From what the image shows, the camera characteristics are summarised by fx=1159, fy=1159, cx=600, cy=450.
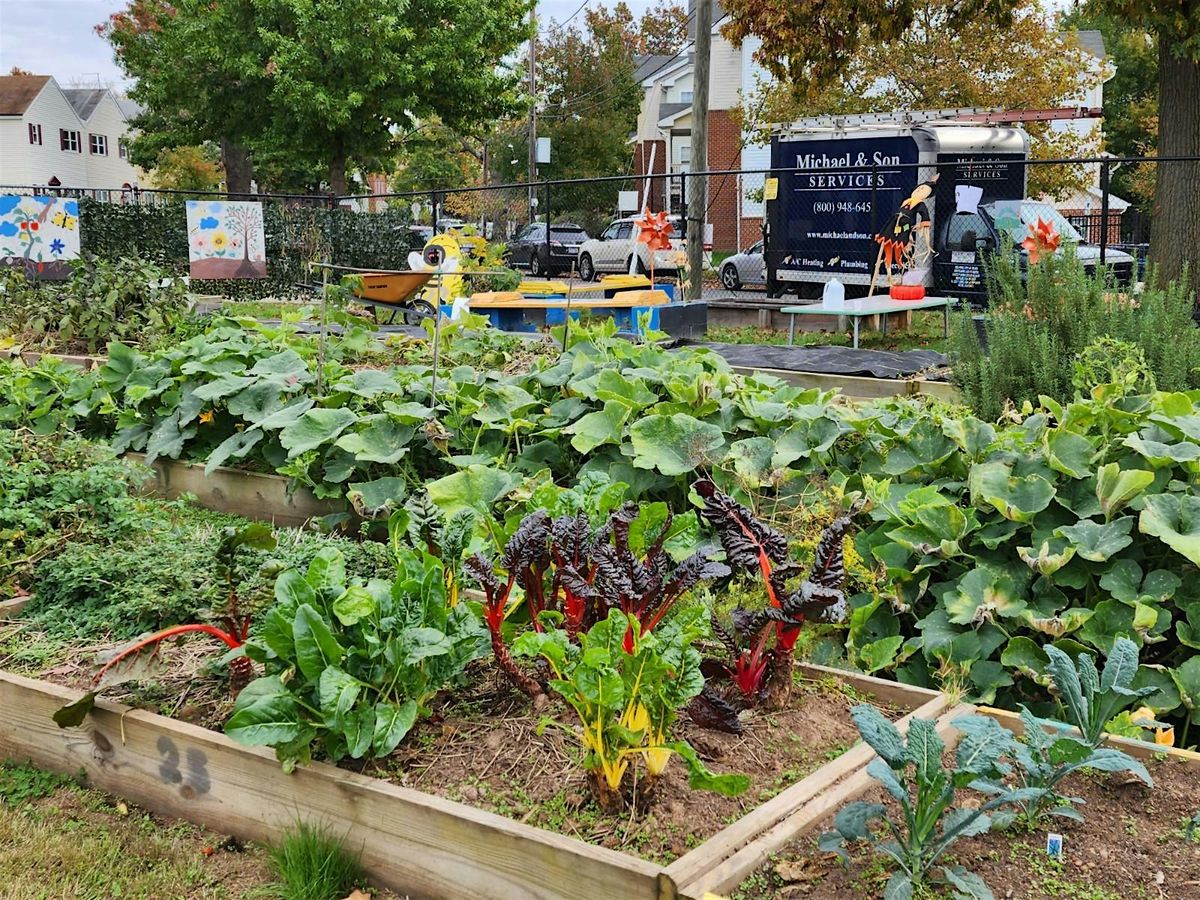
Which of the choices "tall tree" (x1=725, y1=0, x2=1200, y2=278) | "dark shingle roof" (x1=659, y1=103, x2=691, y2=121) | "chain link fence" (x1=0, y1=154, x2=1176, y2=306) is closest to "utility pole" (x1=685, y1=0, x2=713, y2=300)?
"chain link fence" (x1=0, y1=154, x2=1176, y2=306)

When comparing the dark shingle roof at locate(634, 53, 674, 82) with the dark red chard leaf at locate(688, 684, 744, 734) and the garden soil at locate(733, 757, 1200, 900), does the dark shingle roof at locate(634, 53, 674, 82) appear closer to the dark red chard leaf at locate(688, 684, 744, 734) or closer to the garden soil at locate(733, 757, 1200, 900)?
the dark red chard leaf at locate(688, 684, 744, 734)

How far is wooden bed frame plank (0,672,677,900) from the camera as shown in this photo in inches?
81.7

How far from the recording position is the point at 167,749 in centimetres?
270

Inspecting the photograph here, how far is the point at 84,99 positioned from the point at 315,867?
71.0 meters

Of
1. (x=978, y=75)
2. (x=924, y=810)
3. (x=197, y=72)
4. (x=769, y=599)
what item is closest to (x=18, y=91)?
(x=197, y=72)

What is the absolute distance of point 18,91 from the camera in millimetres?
56344

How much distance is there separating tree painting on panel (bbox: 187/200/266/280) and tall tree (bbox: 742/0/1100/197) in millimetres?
12410

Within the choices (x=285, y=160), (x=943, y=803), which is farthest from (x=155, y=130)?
(x=943, y=803)

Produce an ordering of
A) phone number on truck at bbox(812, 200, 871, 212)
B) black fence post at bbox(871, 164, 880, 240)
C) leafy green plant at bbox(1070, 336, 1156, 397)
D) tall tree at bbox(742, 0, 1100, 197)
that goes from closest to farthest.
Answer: leafy green plant at bbox(1070, 336, 1156, 397) < black fence post at bbox(871, 164, 880, 240) < phone number on truck at bbox(812, 200, 871, 212) < tall tree at bbox(742, 0, 1100, 197)

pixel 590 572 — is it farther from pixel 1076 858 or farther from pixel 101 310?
pixel 101 310

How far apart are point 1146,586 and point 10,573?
11.2ft

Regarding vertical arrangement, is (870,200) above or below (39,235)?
above

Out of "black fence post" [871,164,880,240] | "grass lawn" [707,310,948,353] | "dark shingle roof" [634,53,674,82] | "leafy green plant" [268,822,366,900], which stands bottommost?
"leafy green plant" [268,822,366,900]

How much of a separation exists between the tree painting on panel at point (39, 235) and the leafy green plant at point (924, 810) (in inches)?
519
